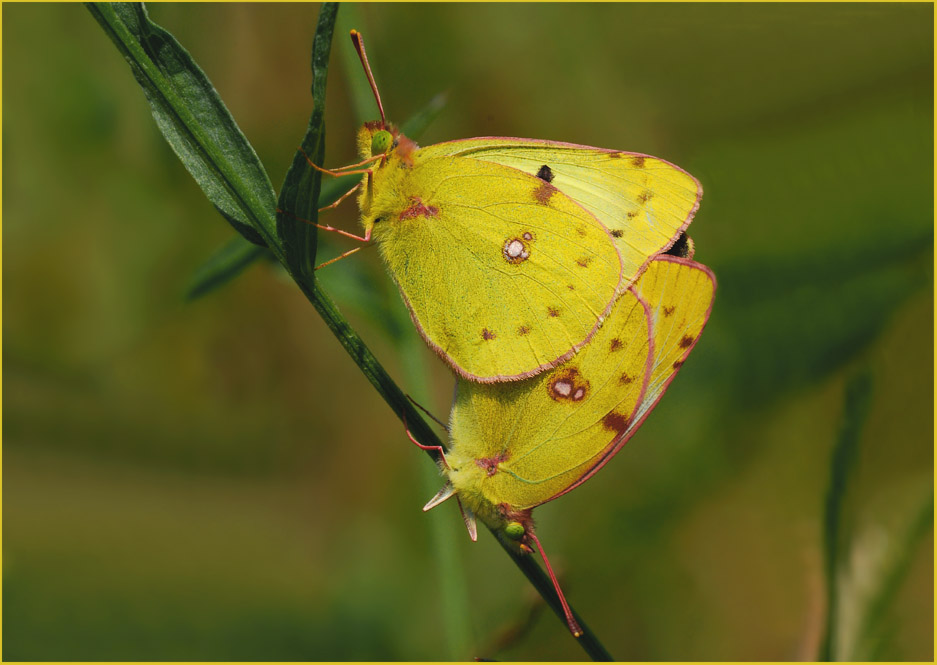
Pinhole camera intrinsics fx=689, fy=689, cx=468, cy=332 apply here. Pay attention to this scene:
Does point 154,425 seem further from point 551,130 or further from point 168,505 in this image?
point 551,130

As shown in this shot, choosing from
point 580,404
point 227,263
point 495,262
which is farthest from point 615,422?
point 227,263

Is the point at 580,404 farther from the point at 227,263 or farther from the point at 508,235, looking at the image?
the point at 227,263

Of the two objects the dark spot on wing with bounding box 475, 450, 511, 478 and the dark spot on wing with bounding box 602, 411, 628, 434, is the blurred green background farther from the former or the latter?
the dark spot on wing with bounding box 602, 411, 628, 434

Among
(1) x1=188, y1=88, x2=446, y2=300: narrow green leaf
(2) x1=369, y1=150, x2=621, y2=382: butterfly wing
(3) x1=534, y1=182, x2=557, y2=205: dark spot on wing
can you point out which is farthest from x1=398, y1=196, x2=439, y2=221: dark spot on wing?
(3) x1=534, y1=182, x2=557, y2=205: dark spot on wing

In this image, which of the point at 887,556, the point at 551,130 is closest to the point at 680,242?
the point at 887,556

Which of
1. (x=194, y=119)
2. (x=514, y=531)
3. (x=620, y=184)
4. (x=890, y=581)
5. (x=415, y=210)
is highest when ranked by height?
(x=194, y=119)

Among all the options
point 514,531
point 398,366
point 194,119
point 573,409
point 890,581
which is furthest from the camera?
point 398,366

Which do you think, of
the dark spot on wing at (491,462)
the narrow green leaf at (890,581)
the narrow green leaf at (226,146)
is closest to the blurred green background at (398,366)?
the narrow green leaf at (890,581)
